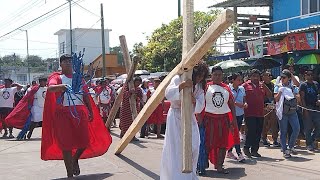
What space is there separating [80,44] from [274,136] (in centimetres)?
6359

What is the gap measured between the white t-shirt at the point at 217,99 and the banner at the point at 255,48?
10.6 metres

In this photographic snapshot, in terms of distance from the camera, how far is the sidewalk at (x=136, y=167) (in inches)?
288

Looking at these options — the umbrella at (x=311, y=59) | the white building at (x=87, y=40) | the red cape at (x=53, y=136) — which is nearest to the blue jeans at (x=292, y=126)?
the red cape at (x=53, y=136)

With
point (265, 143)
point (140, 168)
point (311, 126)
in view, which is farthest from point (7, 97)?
point (311, 126)

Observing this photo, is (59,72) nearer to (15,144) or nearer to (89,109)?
(89,109)

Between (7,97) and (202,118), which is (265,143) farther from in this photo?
Result: (7,97)

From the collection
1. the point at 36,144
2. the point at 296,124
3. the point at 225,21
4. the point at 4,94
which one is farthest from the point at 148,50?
the point at 225,21

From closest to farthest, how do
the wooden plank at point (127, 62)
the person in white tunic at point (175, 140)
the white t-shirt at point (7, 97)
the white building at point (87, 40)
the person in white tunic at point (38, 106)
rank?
the person in white tunic at point (175, 140) → the wooden plank at point (127, 62) → the person in white tunic at point (38, 106) → the white t-shirt at point (7, 97) → the white building at point (87, 40)

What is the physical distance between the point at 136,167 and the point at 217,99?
6.08 feet

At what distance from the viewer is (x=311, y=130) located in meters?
9.77

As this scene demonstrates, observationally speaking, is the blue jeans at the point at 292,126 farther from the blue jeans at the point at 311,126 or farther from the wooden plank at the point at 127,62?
the wooden plank at the point at 127,62

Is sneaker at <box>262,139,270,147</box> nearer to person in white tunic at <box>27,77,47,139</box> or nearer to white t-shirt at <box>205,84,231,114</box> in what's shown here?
white t-shirt at <box>205,84,231,114</box>

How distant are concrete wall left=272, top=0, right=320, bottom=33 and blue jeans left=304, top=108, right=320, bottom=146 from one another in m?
8.88

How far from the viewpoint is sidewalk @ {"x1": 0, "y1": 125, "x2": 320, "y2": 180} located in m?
7.31
